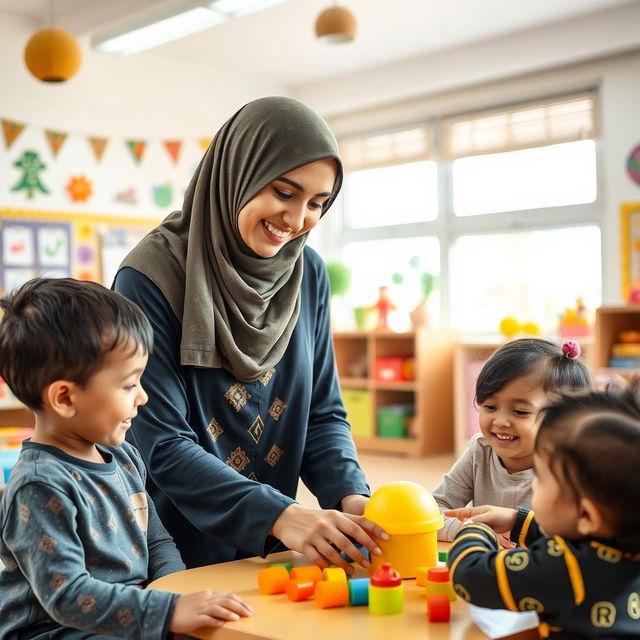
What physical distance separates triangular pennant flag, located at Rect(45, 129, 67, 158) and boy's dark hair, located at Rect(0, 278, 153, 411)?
16.3 feet

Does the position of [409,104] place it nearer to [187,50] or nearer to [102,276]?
[187,50]

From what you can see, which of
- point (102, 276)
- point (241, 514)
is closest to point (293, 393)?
point (241, 514)

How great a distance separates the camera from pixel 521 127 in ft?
20.7

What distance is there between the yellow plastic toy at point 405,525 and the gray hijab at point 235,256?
42 cm

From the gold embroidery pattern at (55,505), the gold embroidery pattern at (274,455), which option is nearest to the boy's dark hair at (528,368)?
the gold embroidery pattern at (274,455)

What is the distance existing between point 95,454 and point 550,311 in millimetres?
5481

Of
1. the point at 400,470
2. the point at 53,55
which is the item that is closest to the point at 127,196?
the point at 53,55

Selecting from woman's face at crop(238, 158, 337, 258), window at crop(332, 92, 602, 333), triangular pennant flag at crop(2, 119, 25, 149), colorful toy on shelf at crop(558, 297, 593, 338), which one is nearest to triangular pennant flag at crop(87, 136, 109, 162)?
triangular pennant flag at crop(2, 119, 25, 149)

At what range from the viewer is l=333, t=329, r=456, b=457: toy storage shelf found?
634 centimetres

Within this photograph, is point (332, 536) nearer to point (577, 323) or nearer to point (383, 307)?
point (577, 323)

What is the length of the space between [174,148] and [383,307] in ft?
6.45

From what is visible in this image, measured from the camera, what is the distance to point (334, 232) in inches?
301

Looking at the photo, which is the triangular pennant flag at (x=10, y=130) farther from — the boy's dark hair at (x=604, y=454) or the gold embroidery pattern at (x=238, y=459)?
the boy's dark hair at (x=604, y=454)

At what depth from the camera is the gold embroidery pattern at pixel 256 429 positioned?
1618 millimetres
